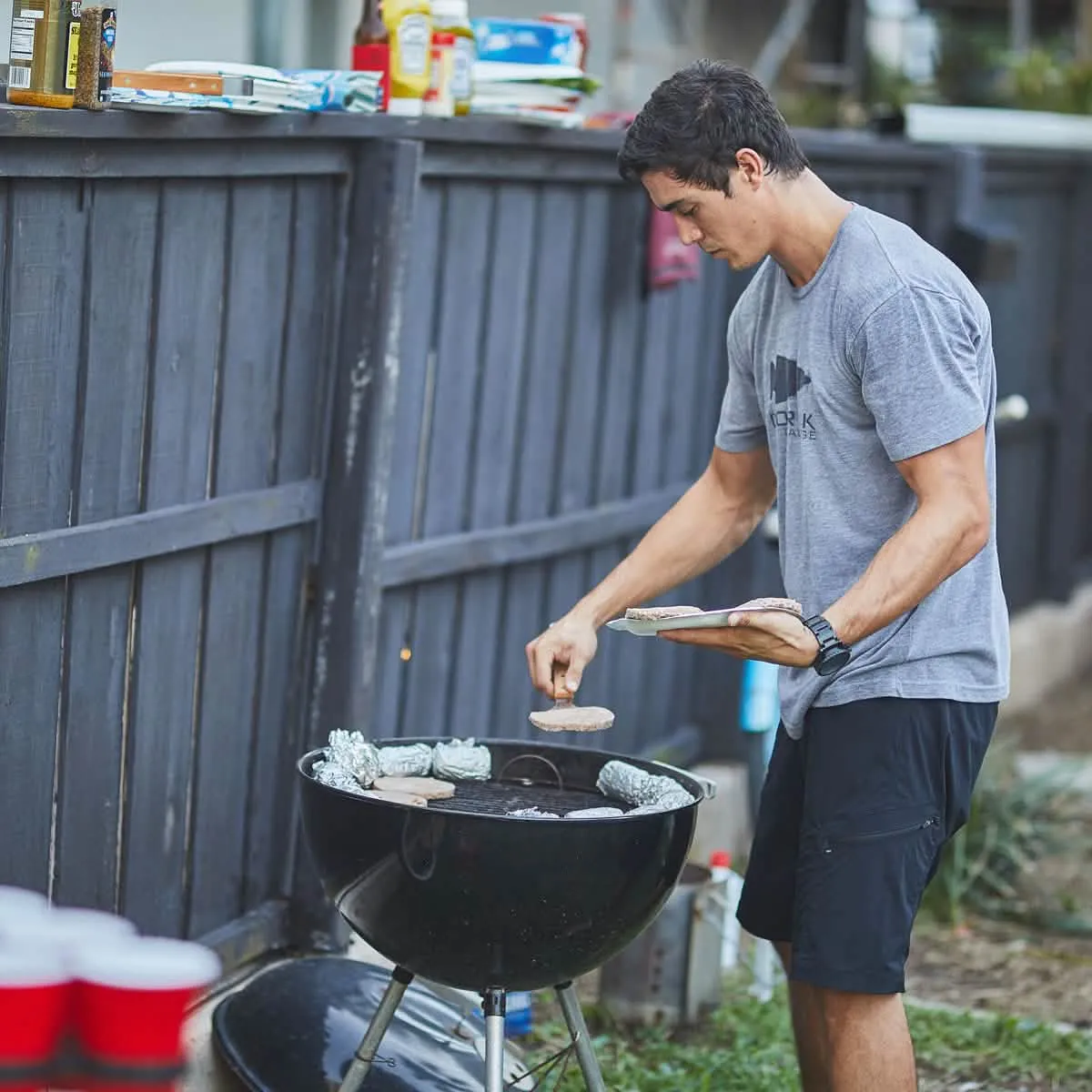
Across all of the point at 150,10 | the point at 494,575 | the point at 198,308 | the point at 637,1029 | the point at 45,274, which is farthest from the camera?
the point at 150,10

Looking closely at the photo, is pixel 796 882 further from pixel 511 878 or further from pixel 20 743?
pixel 20 743

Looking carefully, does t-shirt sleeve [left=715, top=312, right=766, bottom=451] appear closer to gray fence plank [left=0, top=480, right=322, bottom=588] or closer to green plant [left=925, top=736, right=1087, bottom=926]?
gray fence plank [left=0, top=480, right=322, bottom=588]

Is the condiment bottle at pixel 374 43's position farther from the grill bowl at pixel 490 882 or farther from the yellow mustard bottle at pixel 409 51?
the grill bowl at pixel 490 882

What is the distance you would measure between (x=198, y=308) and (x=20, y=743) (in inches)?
38.2

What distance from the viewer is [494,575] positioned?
538cm

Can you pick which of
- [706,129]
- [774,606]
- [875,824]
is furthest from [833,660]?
[706,129]

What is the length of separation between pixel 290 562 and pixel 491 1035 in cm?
149

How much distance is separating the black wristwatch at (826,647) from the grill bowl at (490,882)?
1.18 ft

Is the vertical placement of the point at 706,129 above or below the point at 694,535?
above

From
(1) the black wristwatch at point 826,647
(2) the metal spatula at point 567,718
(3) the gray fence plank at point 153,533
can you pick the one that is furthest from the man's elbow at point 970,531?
(3) the gray fence plank at point 153,533

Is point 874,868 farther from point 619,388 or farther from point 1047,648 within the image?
point 1047,648

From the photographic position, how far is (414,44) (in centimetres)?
455

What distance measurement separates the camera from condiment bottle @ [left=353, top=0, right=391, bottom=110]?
4523 mm

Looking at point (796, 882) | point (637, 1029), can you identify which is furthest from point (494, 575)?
point (796, 882)
